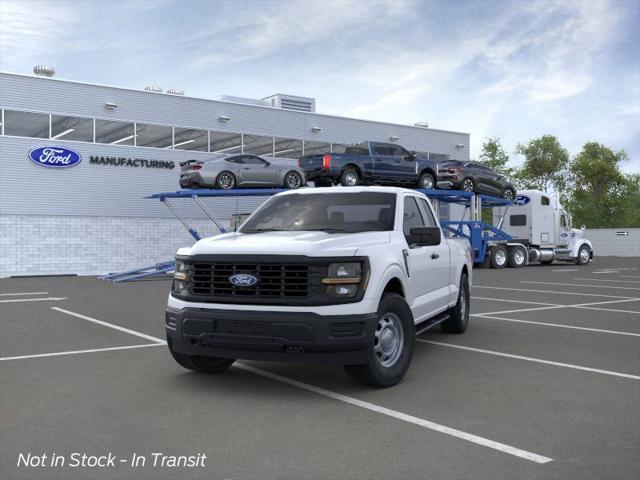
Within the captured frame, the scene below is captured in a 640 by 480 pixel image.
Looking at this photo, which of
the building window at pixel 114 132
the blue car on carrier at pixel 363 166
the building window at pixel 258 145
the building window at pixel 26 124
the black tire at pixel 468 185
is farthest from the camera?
the building window at pixel 258 145

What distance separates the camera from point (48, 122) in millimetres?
26047

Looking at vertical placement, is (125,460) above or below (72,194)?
below

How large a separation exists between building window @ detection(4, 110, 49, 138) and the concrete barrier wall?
3995cm

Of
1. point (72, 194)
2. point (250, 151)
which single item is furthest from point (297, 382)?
point (250, 151)

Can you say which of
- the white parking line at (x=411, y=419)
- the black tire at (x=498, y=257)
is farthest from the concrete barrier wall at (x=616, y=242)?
the white parking line at (x=411, y=419)

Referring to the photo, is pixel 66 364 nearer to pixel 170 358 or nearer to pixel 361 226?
pixel 170 358

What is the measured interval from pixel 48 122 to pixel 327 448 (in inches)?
979

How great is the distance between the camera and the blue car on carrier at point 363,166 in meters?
22.4

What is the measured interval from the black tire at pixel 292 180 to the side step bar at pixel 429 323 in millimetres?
15952

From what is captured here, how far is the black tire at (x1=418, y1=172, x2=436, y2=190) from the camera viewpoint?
24.9 meters

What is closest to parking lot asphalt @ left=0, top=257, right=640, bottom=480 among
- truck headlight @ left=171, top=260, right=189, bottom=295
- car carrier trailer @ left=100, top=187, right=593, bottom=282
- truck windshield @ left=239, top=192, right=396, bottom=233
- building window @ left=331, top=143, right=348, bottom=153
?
truck headlight @ left=171, top=260, right=189, bottom=295

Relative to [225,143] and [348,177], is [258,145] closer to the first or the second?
[225,143]

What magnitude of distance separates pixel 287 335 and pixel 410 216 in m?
2.54

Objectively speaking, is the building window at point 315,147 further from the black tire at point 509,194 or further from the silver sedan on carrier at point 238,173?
the black tire at point 509,194
